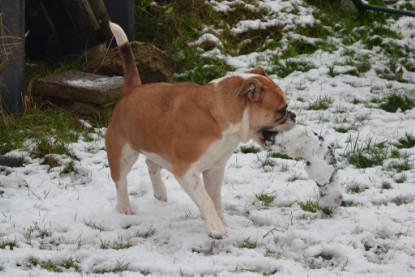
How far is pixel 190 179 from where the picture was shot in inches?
172

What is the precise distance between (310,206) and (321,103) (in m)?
2.38

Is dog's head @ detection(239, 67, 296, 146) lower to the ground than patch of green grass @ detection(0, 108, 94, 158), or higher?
higher

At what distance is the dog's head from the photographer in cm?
429

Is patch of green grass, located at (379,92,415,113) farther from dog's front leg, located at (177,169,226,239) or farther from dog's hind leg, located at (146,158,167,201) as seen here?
dog's front leg, located at (177,169,226,239)

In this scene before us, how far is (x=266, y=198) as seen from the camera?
516 centimetres

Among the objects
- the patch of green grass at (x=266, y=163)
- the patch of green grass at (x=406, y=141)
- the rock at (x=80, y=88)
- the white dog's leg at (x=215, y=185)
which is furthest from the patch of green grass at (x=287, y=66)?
the white dog's leg at (x=215, y=185)

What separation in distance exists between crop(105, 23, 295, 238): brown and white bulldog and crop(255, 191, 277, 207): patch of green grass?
1.89ft

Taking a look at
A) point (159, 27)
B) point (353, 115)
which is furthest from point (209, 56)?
point (353, 115)

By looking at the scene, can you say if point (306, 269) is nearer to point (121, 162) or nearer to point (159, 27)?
point (121, 162)

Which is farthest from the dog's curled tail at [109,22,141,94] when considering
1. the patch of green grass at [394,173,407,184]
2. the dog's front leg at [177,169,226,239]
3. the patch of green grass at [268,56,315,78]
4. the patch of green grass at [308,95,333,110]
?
the patch of green grass at [268,56,315,78]

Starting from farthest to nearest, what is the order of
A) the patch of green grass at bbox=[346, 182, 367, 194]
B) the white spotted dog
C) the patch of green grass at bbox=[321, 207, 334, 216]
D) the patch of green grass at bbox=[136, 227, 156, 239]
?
the patch of green grass at bbox=[346, 182, 367, 194], the patch of green grass at bbox=[321, 207, 334, 216], the white spotted dog, the patch of green grass at bbox=[136, 227, 156, 239]

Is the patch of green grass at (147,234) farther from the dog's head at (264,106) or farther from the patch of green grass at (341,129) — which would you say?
the patch of green grass at (341,129)

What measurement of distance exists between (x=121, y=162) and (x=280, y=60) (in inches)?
155

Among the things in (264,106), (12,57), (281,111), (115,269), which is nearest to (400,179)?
(281,111)
